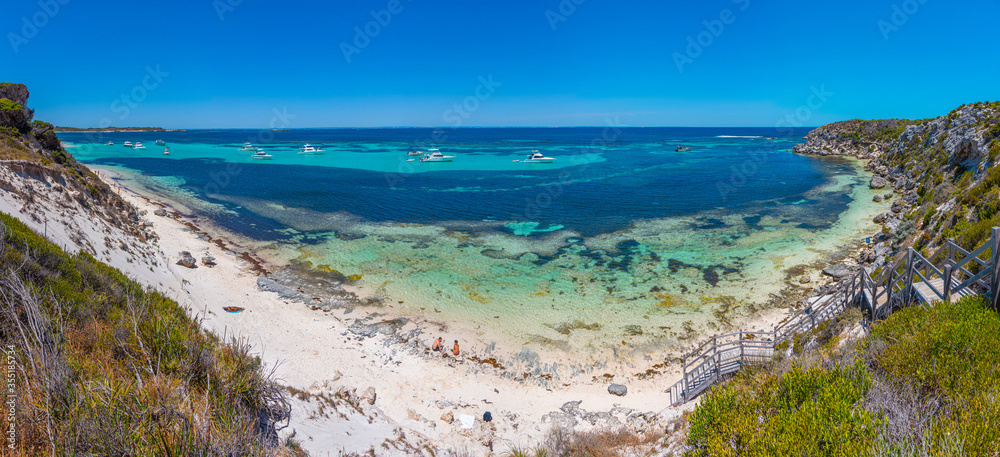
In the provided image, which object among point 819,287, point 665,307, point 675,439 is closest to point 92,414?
point 675,439

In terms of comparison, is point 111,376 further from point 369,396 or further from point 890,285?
point 890,285

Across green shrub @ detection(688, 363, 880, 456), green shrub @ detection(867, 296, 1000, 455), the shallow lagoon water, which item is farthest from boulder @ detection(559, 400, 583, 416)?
green shrub @ detection(867, 296, 1000, 455)

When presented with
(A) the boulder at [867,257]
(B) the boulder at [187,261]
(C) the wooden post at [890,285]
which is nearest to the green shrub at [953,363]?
(C) the wooden post at [890,285]

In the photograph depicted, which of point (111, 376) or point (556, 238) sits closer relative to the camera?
point (111, 376)

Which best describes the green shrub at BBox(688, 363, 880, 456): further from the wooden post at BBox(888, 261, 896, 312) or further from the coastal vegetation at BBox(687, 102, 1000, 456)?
the wooden post at BBox(888, 261, 896, 312)

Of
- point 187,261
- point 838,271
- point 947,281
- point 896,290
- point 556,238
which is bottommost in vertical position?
point 838,271

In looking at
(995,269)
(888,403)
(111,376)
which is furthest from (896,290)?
(111,376)

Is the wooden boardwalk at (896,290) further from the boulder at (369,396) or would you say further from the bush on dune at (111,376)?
the bush on dune at (111,376)
